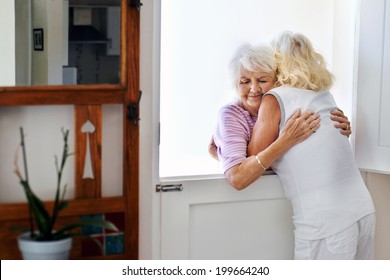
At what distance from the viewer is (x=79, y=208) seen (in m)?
1.58

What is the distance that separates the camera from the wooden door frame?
4.99 ft

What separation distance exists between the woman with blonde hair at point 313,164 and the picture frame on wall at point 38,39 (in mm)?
640

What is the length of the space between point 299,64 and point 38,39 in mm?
732

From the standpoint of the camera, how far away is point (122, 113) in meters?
1.62

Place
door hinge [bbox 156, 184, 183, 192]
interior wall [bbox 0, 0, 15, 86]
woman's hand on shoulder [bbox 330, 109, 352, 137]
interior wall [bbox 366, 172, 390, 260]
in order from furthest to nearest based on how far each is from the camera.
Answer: interior wall [bbox 366, 172, 390, 260]
woman's hand on shoulder [bbox 330, 109, 352, 137]
door hinge [bbox 156, 184, 183, 192]
interior wall [bbox 0, 0, 15, 86]

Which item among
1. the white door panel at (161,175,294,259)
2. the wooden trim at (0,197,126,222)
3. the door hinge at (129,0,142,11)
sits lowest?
the white door panel at (161,175,294,259)

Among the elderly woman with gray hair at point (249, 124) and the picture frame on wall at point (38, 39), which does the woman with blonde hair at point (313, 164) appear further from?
the picture frame on wall at point (38, 39)

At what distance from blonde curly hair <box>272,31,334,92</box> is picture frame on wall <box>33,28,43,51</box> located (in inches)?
26.7

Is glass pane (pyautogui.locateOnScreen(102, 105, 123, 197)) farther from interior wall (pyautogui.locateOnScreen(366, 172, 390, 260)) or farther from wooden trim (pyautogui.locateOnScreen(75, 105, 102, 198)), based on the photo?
interior wall (pyautogui.locateOnScreen(366, 172, 390, 260))

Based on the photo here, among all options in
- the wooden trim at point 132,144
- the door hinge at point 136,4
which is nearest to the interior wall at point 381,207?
the wooden trim at point 132,144

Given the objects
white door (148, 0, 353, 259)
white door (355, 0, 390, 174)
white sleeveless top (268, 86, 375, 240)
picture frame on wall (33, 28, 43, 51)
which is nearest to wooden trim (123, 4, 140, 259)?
white door (148, 0, 353, 259)

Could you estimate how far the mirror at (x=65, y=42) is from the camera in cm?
152
